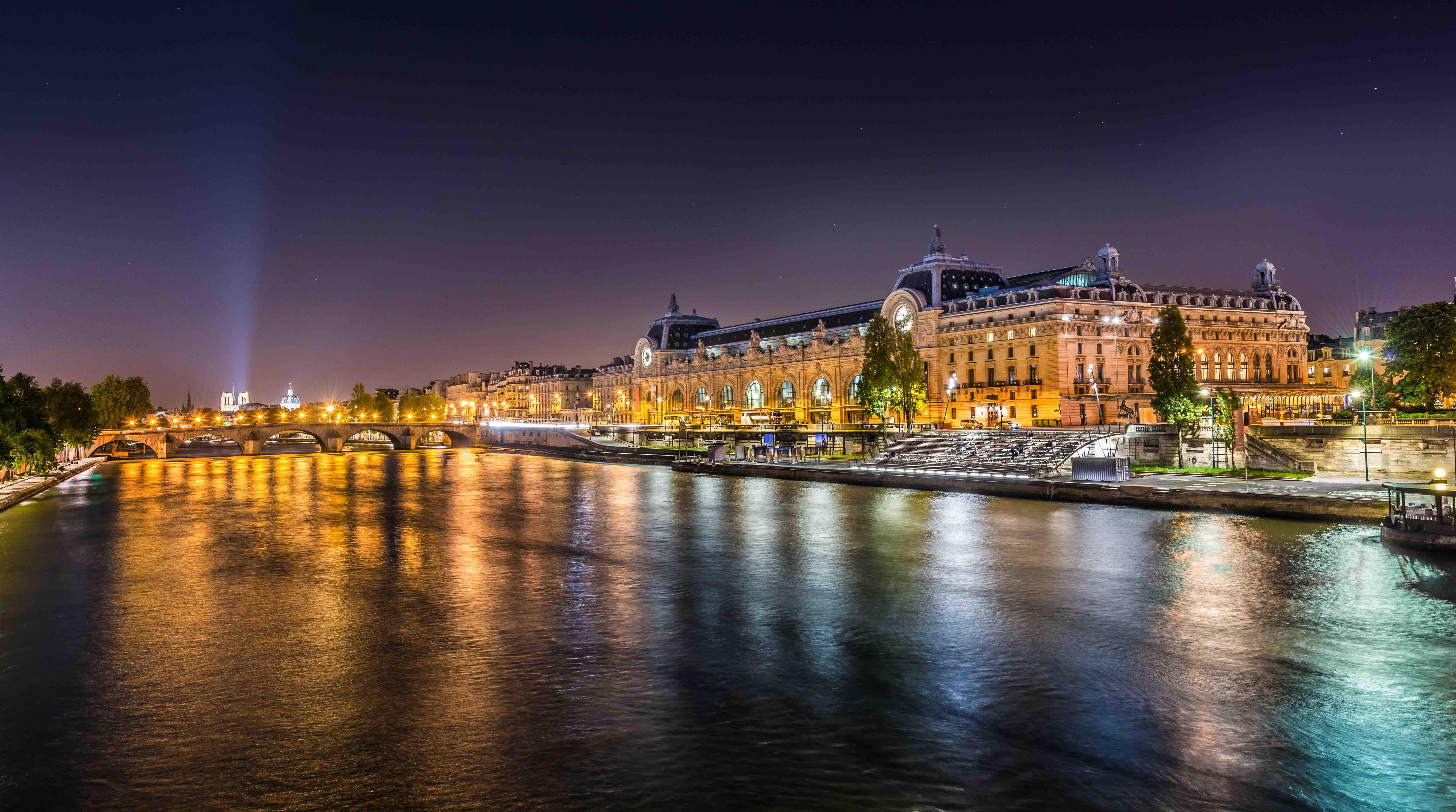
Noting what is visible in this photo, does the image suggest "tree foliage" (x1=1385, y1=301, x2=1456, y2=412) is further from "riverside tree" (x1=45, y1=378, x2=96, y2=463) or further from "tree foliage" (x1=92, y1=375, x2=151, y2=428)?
"tree foliage" (x1=92, y1=375, x2=151, y2=428)

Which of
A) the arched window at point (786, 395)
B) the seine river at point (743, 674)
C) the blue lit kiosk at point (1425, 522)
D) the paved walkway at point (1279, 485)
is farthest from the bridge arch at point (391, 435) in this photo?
the blue lit kiosk at point (1425, 522)

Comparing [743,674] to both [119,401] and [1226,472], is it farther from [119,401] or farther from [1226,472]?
[119,401]

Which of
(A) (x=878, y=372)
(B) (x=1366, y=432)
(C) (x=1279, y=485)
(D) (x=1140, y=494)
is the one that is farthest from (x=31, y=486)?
(B) (x=1366, y=432)

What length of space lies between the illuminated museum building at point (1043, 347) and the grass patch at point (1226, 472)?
19.5 metres

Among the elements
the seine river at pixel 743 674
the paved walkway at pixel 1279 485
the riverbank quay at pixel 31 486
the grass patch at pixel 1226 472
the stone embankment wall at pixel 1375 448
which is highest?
the stone embankment wall at pixel 1375 448

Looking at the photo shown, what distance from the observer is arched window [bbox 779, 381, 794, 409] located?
5032 inches

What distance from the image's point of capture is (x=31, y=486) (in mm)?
65000

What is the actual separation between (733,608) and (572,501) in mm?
33810

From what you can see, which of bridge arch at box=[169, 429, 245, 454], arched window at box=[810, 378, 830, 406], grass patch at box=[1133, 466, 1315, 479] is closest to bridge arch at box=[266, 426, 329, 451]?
bridge arch at box=[169, 429, 245, 454]

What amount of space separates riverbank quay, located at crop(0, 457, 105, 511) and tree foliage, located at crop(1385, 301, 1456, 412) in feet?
298

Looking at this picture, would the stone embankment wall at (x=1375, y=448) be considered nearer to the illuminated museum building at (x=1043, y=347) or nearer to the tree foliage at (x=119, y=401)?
the illuminated museum building at (x=1043, y=347)

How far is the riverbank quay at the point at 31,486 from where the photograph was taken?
53781 millimetres

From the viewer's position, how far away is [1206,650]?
18266 mm

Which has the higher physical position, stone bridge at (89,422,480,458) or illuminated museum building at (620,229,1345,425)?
illuminated museum building at (620,229,1345,425)
